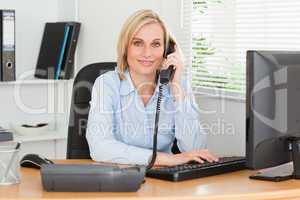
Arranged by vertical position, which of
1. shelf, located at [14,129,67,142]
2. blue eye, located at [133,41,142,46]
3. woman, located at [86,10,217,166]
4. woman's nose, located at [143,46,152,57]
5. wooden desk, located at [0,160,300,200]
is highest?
blue eye, located at [133,41,142,46]

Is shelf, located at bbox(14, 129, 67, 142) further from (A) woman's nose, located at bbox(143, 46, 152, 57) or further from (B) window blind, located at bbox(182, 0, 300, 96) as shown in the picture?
(A) woman's nose, located at bbox(143, 46, 152, 57)

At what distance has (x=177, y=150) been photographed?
8.35ft

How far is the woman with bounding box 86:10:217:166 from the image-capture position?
241 centimetres

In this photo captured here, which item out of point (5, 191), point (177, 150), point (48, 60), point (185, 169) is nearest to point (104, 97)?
point (177, 150)

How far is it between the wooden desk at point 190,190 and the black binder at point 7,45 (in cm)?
152

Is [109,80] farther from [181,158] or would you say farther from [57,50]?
[57,50]

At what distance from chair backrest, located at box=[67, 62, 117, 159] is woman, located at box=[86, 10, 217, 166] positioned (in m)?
0.11

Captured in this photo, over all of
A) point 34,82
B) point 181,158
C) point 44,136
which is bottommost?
point 44,136

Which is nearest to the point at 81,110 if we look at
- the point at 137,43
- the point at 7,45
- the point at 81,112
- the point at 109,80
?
the point at 81,112

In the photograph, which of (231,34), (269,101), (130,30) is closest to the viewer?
(269,101)

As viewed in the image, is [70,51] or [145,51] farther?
[70,51]

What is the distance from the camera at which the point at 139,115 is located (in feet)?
8.03

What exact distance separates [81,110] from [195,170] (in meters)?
0.79

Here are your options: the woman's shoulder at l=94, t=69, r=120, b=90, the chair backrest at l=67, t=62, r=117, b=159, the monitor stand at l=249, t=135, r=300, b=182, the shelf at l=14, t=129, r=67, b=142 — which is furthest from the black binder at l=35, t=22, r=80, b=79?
the monitor stand at l=249, t=135, r=300, b=182
